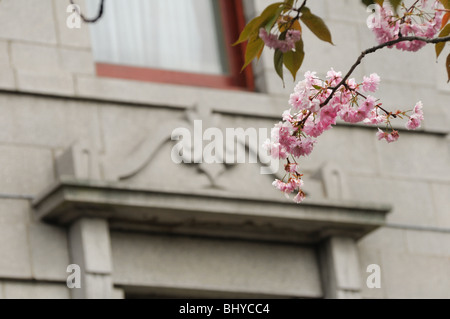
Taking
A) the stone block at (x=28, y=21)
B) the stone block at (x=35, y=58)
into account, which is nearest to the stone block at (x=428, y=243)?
the stone block at (x=35, y=58)

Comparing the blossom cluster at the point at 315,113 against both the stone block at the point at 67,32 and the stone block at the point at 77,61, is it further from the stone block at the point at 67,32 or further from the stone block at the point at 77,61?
the stone block at the point at 67,32

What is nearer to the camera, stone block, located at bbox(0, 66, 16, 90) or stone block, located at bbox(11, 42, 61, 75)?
stone block, located at bbox(0, 66, 16, 90)

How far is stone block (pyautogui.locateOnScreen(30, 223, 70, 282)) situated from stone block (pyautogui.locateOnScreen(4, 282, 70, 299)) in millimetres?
75

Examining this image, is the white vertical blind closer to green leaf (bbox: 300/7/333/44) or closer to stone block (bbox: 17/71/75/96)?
stone block (bbox: 17/71/75/96)

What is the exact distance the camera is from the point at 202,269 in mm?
12938

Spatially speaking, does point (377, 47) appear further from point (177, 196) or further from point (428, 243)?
point (428, 243)

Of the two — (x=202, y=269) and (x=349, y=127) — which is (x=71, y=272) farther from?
(x=349, y=127)

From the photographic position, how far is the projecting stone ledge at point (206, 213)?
12.2m

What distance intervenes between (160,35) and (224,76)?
82 cm

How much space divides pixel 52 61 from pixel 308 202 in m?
2.86

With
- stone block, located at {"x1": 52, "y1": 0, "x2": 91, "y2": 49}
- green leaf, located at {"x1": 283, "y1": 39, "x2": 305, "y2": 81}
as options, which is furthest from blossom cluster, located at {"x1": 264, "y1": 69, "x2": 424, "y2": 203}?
stone block, located at {"x1": 52, "y1": 0, "x2": 91, "y2": 49}

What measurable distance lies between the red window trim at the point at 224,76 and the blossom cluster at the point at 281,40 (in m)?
7.09

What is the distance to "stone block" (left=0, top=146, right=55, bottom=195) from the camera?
40.4 feet

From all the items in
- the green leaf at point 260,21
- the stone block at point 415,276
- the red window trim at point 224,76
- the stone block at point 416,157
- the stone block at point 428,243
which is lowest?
the green leaf at point 260,21
